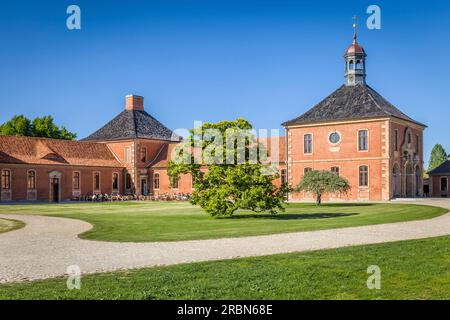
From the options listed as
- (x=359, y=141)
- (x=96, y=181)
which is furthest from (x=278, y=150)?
(x=96, y=181)

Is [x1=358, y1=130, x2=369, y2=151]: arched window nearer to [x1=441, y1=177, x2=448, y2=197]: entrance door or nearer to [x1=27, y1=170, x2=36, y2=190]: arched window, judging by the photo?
[x1=441, y1=177, x2=448, y2=197]: entrance door

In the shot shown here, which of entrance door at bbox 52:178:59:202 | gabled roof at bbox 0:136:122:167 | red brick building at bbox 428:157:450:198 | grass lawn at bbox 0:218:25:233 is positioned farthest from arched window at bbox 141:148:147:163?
grass lawn at bbox 0:218:25:233

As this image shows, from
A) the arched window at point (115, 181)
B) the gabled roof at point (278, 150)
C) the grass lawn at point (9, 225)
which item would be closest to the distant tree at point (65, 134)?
the arched window at point (115, 181)

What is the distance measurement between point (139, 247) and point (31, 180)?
35419mm

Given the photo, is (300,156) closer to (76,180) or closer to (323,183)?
(323,183)

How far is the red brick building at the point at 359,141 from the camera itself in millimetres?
37656

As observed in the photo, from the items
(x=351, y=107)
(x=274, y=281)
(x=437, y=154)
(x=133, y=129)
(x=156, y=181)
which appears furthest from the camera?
(x=437, y=154)

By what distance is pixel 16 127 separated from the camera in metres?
59.7

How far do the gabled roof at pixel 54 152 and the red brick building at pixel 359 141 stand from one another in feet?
65.5

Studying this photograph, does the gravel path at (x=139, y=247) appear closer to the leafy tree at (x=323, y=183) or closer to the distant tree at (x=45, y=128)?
the leafy tree at (x=323, y=183)

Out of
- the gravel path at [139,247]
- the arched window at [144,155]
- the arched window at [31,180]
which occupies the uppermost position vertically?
the arched window at [144,155]

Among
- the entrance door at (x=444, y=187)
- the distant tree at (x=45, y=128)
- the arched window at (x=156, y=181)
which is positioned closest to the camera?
the entrance door at (x=444, y=187)

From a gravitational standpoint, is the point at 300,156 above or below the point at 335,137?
below

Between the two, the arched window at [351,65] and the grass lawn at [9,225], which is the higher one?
the arched window at [351,65]
